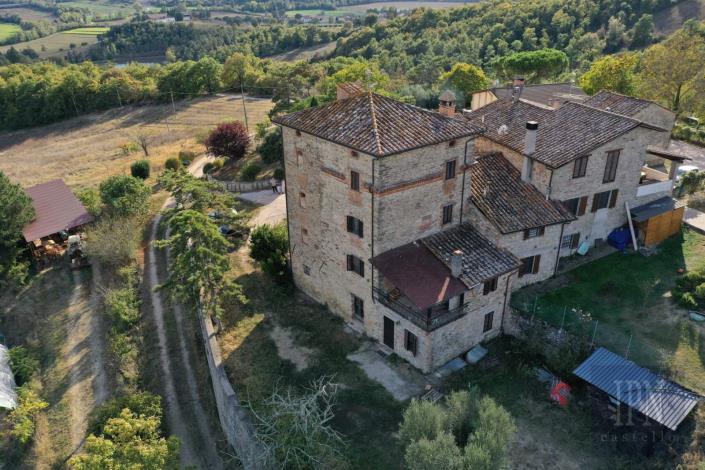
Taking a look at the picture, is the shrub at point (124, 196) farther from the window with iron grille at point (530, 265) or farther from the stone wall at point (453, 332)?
the window with iron grille at point (530, 265)

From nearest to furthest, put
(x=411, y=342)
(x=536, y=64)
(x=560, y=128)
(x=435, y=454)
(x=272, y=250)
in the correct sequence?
(x=435, y=454), (x=411, y=342), (x=560, y=128), (x=272, y=250), (x=536, y=64)

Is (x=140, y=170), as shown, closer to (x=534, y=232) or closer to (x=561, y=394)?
(x=534, y=232)

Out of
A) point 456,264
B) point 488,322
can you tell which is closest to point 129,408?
point 456,264

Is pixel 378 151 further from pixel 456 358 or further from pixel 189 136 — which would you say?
pixel 189 136

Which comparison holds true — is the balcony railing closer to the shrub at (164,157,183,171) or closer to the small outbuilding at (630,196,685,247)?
the small outbuilding at (630,196,685,247)

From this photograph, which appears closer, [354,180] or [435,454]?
[435,454]

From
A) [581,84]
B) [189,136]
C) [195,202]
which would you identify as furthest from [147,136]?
[581,84]
